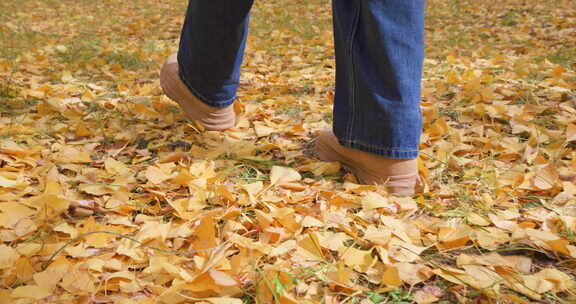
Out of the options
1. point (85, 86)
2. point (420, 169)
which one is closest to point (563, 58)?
→ point (420, 169)

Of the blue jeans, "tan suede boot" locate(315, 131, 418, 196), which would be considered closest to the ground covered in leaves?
"tan suede boot" locate(315, 131, 418, 196)

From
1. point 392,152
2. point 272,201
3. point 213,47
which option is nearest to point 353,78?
point 392,152

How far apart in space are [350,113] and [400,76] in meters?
0.18

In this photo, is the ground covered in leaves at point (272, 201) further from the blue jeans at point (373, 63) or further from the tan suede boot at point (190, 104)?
the blue jeans at point (373, 63)

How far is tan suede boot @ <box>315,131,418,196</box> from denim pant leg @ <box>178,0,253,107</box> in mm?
448

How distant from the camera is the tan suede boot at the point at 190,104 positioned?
1.60m

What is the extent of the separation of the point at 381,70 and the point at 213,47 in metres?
0.57

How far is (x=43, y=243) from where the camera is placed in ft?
3.05

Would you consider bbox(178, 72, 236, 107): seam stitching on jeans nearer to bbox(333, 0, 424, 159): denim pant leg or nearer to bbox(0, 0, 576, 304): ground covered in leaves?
bbox(0, 0, 576, 304): ground covered in leaves

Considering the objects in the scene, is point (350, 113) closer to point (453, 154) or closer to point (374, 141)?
point (374, 141)

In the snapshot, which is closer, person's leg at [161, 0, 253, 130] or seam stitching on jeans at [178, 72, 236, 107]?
person's leg at [161, 0, 253, 130]

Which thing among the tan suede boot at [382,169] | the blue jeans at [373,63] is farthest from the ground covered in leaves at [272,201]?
the blue jeans at [373,63]

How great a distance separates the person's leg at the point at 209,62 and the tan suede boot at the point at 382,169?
17.9 inches

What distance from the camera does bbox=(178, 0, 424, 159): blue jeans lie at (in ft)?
3.61
